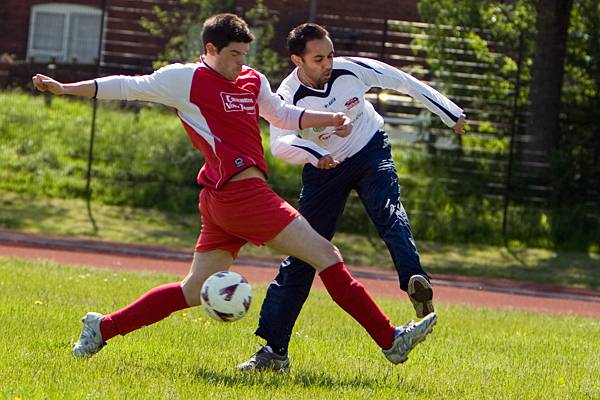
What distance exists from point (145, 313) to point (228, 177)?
0.89 meters

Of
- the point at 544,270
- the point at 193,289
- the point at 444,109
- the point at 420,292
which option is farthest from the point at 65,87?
the point at 544,270

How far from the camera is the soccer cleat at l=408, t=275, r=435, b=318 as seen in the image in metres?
7.02

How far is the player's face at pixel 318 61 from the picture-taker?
741cm

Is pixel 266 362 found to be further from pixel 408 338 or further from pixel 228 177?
pixel 228 177

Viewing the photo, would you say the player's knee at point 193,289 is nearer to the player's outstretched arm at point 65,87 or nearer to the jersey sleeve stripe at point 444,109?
the player's outstretched arm at point 65,87

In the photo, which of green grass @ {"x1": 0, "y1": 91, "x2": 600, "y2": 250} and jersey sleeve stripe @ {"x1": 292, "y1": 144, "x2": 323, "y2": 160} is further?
green grass @ {"x1": 0, "y1": 91, "x2": 600, "y2": 250}

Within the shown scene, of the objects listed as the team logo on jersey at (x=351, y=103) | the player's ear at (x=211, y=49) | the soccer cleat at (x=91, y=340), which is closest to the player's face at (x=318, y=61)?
the team logo on jersey at (x=351, y=103)

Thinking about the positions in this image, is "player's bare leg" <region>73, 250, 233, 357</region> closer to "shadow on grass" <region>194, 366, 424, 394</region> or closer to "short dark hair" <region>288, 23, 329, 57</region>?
"shadow on grass" <region>194, 366, 424, 394</region>

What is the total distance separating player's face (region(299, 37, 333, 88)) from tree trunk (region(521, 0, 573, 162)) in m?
12.4

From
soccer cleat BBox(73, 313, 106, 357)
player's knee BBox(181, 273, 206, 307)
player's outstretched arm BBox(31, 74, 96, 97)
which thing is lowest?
Result: soccer cleat BBox(73, 313, 106, 357)

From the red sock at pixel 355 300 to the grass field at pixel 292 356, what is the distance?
0.26 metres

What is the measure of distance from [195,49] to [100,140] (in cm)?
210

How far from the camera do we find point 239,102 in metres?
6.95

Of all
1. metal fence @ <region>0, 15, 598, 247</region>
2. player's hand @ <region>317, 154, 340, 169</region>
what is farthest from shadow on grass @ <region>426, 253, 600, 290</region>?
player's hand @ <region>317, 154, 340, 169</region>
